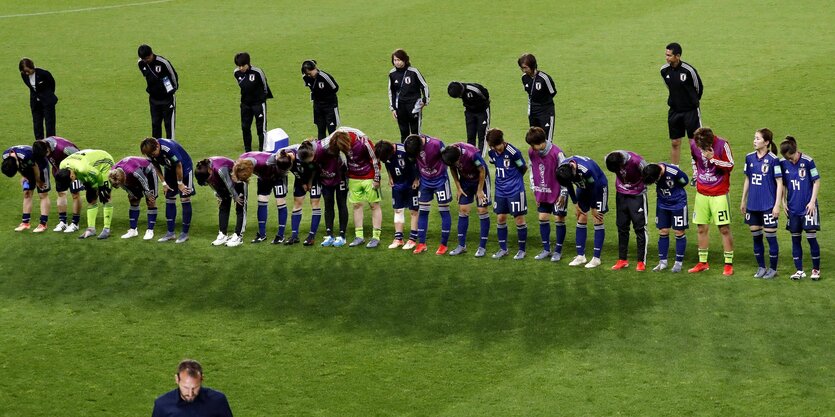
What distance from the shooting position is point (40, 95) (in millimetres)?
23109

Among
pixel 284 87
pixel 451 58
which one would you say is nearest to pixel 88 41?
pixel 284 87

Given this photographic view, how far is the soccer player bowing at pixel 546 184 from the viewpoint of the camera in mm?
17203

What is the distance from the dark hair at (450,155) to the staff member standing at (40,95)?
29.9 feet

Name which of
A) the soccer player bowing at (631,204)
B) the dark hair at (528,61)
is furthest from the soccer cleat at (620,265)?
the dark hair at (528,61)

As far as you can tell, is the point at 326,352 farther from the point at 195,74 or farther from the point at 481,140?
the point at 195,74

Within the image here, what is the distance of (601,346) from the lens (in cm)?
1450

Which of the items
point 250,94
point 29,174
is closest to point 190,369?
point 29,174

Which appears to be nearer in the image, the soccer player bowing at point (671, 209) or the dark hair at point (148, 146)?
the soccer player bowing at point (671, 209)

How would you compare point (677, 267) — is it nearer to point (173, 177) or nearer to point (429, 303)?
point (429, 303)

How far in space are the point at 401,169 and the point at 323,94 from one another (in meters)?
4.11

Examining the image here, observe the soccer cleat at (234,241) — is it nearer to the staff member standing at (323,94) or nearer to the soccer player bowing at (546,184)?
the staff member standing at (323,94)

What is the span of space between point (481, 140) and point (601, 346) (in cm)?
729

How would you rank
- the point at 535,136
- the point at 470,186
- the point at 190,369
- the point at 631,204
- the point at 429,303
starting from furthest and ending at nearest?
the point at 470,186 < the point at 535,136 < the point at 631,204 < the point at 429,303 < the point at 190,369

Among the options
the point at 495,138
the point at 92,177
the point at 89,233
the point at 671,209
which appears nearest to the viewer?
the point at 671,209
